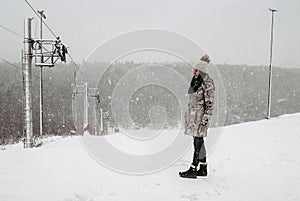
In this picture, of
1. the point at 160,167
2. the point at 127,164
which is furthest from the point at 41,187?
the point at 160,167

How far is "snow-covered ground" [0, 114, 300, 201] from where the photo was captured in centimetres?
458

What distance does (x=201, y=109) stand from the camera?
5555mm

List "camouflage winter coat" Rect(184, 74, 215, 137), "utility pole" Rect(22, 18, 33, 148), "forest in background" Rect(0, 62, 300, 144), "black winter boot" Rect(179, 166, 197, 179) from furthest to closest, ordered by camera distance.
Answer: "forest in background" Rect(0, 62, 300, 144) → "utility pole" Rect(22, 18, 33, 148) → "black winter boot" Rect(179, 166, 197, 179) → "camouflage winter coat" Rect(184, 74, 215, 137)

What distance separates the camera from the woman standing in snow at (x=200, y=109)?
5.45 meters

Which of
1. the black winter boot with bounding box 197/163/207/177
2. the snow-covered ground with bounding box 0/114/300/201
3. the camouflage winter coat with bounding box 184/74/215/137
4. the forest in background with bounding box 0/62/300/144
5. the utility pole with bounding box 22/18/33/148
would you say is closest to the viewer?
the snow-covered ground with bounding box 0/114/300/201

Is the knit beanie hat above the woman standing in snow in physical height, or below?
above

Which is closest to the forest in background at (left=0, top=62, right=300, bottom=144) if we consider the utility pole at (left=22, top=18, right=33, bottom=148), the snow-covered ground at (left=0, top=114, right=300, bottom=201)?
the utility pole at (left=22, top=18, right=33, bottom=148)

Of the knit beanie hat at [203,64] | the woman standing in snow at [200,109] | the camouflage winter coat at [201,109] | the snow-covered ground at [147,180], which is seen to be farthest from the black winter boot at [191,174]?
the knit beanie hat at [203,64]

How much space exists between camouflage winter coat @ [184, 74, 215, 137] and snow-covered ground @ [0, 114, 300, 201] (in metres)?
1.01

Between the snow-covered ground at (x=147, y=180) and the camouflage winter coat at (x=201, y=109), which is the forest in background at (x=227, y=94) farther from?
Answer: the camouflage winter coat at (x=201, y=109)

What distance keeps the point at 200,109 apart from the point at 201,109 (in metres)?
0.02

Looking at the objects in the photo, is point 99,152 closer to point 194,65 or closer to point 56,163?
point 56,163

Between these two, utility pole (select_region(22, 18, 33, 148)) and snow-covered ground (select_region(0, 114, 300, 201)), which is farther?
utility pole (select_region(22, 18, 33, 148))

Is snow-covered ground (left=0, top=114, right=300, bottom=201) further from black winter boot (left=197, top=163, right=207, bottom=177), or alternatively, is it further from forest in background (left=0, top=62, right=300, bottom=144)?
forest in background (left=0, top=62, right=300, bottom=144)
